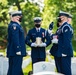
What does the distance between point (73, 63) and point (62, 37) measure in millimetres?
2233

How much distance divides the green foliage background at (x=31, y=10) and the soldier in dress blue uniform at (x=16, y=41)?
21911 mm

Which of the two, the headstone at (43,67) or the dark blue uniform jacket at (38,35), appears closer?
the headstone at (43,67)

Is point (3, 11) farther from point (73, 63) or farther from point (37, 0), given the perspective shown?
point (73, 63)

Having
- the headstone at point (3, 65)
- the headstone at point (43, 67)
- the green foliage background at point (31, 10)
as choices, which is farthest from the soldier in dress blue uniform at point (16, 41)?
the green foliage background at point (31, 10)

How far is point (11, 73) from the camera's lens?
10023 millimetres

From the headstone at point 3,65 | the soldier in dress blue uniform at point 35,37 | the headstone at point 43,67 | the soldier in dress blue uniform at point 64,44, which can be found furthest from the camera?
the headstone at point 3,65

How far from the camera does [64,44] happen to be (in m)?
9.48

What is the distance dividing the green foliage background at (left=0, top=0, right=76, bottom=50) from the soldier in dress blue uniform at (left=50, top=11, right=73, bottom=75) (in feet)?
72.5

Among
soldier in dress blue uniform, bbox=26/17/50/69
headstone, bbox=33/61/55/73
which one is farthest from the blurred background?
headstone, bbox=33/61/55/73

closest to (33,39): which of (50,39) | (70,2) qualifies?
(50,39)

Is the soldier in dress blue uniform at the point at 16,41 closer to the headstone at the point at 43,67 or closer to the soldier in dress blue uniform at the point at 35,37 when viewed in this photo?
the soldier in dress blue uniform at the point at 35,37

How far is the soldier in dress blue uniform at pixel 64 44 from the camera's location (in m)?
9.46

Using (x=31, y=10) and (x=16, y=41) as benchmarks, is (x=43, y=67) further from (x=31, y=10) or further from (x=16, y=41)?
(x=31, y=10)

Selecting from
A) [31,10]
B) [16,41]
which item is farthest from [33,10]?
[16,41]
